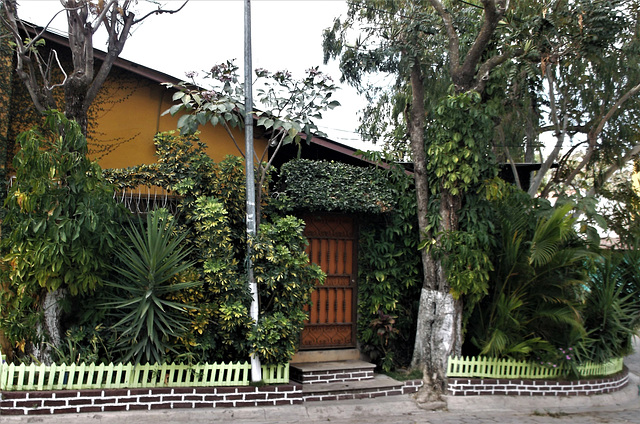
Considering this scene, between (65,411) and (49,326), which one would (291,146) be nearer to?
(49,326)

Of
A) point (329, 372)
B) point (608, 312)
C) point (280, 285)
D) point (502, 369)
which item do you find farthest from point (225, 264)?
point (608, 312)

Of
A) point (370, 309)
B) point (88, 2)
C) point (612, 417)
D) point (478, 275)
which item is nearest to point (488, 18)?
point (478, 275)

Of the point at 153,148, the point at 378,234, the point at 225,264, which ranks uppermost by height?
the point at 153,148

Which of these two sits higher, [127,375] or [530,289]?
[530,289]

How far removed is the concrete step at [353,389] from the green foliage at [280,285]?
0.68 meters

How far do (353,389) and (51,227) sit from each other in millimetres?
4536

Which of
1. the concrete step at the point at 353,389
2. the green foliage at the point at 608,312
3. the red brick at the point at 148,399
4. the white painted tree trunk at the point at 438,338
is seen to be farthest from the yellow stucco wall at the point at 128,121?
the green foliage at the point at 608,312

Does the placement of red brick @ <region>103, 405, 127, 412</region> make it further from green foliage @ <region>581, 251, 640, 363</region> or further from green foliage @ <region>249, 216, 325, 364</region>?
green foliage @ <region>581, 251, 640, 363</region>

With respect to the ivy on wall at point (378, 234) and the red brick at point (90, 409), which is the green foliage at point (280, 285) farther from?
the red brick at point (90, 409)

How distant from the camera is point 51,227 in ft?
21.1

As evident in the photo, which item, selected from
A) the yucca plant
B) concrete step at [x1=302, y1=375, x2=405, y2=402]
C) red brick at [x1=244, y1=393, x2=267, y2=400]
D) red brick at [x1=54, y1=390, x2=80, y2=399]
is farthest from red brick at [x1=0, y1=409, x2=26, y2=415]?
concrete step at [x1=302, y1=375, x2=405, y2=402]

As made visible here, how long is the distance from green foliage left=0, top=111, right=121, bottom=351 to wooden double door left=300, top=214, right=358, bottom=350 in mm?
3495

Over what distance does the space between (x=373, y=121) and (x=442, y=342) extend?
7.86 meters

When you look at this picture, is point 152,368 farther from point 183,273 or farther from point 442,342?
point 442,342
